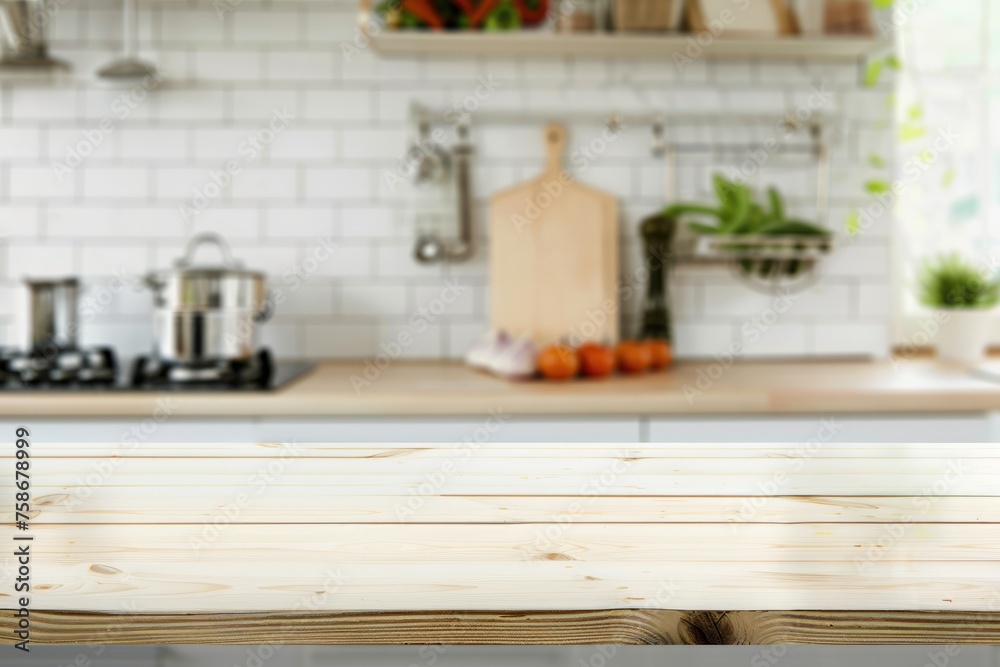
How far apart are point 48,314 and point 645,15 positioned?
1.52m

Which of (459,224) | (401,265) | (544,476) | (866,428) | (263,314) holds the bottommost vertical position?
(866,428)

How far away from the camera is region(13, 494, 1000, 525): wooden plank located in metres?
0.66

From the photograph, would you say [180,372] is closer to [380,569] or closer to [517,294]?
[517,294]

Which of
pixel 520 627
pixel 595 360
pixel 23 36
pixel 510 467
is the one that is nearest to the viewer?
pixel 520 627

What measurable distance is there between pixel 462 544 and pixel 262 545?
0.14m

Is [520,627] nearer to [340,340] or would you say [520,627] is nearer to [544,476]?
[544,476]

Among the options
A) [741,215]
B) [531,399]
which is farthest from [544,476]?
[741,215]

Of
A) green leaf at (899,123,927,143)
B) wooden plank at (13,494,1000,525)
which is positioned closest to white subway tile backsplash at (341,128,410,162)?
green leaf at (899,123,927,143)

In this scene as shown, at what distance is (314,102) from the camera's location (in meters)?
2.22

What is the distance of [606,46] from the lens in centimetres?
215

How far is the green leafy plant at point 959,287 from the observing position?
2.27 meters

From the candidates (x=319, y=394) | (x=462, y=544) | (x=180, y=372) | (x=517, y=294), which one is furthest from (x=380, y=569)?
(x=517, y=294)

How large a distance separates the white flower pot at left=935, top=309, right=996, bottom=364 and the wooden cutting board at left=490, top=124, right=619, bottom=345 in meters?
0.87

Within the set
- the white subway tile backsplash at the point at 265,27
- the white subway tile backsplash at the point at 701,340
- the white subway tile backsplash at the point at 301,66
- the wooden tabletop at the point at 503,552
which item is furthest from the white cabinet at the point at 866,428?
the white subway tile backsplash at the point at 265,27
